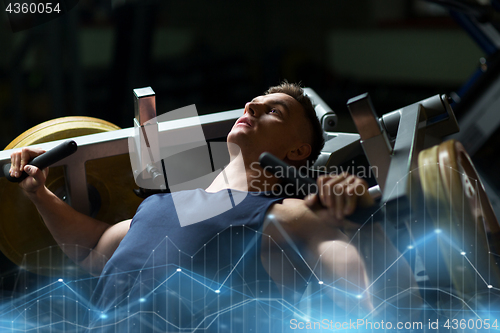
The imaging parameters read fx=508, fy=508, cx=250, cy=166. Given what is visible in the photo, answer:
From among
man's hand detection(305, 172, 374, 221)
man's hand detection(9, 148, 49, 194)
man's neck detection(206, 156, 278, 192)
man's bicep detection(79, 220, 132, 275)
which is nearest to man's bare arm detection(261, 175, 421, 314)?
man's hand detection(305, 172, 374, 221)

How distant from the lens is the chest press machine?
2.18ft

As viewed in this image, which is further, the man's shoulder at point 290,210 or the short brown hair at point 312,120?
the short brown hair at point 312,120

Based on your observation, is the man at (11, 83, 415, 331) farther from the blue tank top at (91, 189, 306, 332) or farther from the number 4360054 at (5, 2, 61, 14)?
the number 4360054 at (5, 2, 61, 14)

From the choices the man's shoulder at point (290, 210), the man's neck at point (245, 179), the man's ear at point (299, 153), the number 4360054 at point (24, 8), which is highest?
the number 4360054 at point (24, 8)

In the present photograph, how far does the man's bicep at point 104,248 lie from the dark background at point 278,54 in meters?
2.21

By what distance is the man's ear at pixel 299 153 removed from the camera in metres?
0.88

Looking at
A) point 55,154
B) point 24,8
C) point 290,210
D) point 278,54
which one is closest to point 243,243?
point 290,210

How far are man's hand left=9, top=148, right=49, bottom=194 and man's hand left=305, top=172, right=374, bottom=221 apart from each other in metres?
0.50

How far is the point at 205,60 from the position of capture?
13.1 ft

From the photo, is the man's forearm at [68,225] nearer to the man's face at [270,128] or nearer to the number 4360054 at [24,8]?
the man's face at [270,128]

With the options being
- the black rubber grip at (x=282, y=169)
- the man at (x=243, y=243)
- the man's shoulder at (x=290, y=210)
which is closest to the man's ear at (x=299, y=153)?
the man at (x=243, y=243)

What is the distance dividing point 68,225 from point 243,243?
13.5 inches

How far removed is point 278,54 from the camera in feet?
12.7

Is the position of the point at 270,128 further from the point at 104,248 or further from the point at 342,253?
the point at 104,248
